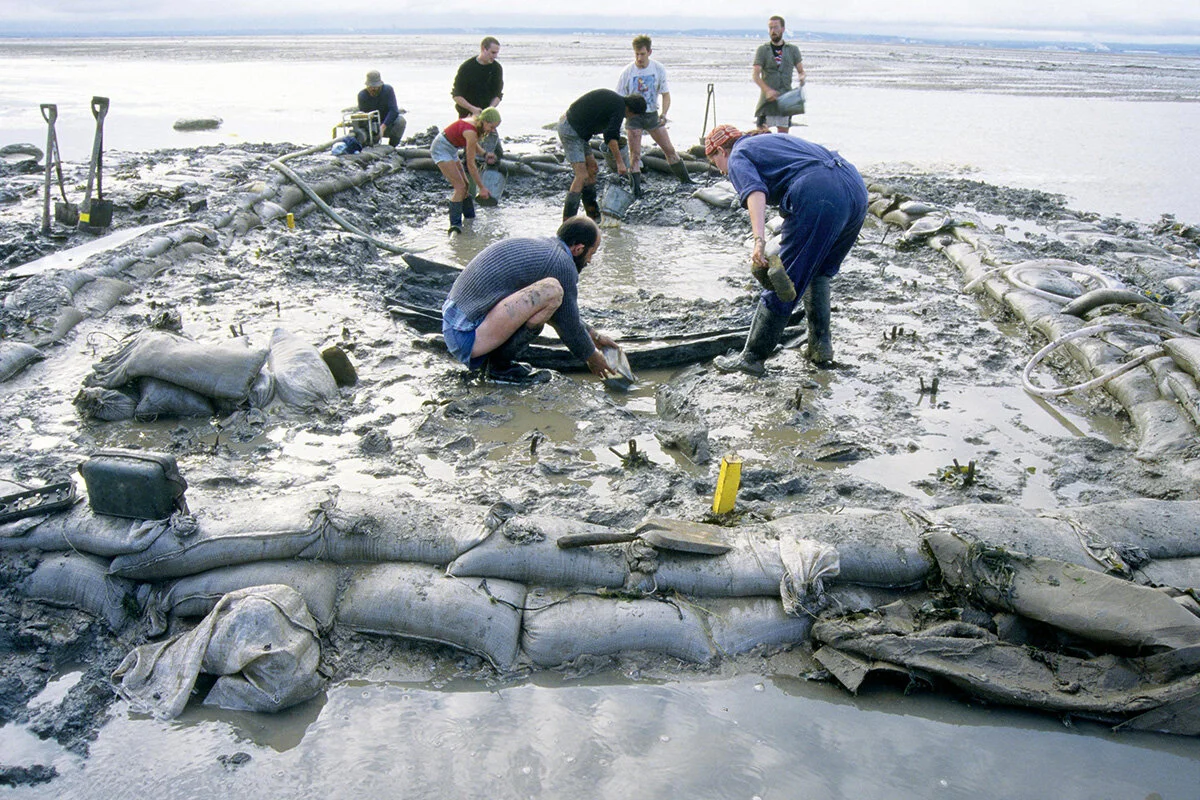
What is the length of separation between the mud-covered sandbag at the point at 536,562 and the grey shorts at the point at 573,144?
19.5ft

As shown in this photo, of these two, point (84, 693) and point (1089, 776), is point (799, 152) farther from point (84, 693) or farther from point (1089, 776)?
point (84, 693)

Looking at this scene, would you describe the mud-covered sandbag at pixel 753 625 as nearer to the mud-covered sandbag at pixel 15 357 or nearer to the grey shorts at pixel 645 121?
the mud-covered sandbag at pixel 15 357

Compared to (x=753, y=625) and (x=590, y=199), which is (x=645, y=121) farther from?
(x=753, y=625)

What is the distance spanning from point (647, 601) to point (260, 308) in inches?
161

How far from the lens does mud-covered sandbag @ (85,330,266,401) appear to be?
4.21m

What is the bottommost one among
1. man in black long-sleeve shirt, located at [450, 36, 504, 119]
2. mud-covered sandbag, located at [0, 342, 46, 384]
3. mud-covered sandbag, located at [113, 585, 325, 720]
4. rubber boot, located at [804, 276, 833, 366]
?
mud-covered sandbag, located at [113, 585, 325, 720]

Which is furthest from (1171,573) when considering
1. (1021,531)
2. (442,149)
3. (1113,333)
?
(442,149)

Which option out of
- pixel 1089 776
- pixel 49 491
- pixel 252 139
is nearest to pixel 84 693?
pixel 49 491

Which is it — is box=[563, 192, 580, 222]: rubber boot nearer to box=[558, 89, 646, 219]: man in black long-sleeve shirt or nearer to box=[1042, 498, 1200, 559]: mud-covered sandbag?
box=[558, 89, 646, 219]: man in black long-sleeve shirt

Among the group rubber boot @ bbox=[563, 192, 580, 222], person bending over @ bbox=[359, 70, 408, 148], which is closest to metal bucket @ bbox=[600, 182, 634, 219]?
rubber boot @ bbox=[563, 192, 580, 222]

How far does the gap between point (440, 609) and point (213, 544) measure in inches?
31.7

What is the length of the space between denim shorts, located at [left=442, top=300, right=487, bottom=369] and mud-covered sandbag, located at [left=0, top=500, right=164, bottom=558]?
206 centimetres

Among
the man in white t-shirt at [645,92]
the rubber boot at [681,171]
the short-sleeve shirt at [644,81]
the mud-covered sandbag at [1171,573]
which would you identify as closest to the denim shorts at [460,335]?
the mud-covered sandbag at [1171,573]

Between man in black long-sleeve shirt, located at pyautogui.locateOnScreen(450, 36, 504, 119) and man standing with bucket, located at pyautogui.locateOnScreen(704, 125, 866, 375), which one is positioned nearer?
man standing with bucket, located at pyautogui.locateOnScreen(704, 125, 866, 375)
